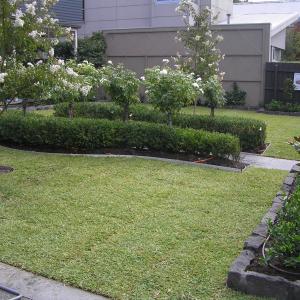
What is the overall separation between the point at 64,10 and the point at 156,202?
62.4ft

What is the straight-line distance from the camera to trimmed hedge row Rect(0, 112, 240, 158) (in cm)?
898

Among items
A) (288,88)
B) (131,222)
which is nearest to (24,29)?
(131,222)

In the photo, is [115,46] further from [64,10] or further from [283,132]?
[283,132]

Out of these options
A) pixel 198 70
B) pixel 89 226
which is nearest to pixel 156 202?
pixel 89 226

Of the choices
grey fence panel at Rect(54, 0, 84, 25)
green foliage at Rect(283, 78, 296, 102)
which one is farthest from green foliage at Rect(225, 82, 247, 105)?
grey fence panel at Rect(54, 0, 84, 25)

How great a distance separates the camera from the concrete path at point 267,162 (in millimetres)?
8884

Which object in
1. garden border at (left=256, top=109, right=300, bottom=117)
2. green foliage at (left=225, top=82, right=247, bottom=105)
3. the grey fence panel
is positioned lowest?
garden border at (left=256, top=109, right=300, bottom=117)

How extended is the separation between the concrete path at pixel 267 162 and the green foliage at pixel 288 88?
9.81 m

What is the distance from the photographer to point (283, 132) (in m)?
13.3

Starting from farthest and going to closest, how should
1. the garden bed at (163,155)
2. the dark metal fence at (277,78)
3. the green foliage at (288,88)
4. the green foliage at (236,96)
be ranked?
1. the green foliage at (236,96)
2. the dark metal fence at (277,78)
3. the green foliage at (288,88)
4. the garden bed at (163,155)

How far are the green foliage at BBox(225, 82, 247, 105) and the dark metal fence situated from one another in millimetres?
925

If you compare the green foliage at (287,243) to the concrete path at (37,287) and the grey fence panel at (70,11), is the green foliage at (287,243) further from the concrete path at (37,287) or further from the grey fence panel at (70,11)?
the grey fence panel at (70,11)

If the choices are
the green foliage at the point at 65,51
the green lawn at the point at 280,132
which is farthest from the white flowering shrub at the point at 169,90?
the green foliage at the point at 65,51

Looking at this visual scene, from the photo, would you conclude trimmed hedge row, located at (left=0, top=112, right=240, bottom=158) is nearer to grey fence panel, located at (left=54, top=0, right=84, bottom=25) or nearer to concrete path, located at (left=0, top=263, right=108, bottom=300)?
concrete path, located at (left=0, top=263, right=108, bottom=300)
